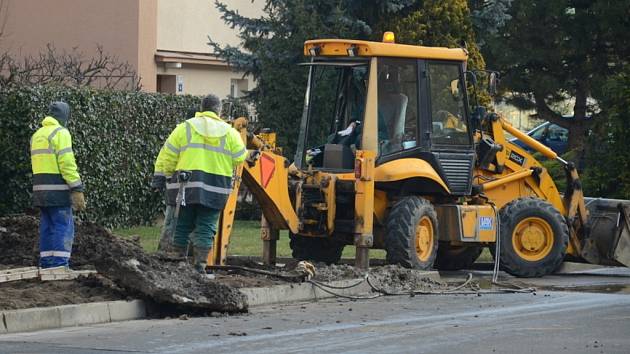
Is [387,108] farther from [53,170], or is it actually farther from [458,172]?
[53,170]

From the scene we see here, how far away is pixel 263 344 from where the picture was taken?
9859 mm

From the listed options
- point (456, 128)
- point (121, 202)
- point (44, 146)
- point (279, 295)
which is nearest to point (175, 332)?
point (279, 295)

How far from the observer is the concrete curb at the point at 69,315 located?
34.2ft

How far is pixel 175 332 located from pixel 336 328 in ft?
4.59

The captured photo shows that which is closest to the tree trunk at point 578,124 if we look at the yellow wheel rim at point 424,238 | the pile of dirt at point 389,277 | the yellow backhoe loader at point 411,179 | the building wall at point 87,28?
the building wall at point 87,28

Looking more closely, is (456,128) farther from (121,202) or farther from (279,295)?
(121,202)

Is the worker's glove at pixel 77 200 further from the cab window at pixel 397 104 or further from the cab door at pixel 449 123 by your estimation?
the cab door at pixel 449 123

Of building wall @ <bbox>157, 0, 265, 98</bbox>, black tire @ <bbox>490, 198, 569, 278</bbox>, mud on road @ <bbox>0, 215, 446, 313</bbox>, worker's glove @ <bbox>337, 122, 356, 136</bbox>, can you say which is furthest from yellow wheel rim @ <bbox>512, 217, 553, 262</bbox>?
building wall @ <bbox>157, 0, 265, 98</bbox>

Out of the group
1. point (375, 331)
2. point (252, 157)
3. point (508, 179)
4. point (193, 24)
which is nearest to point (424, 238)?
point (508, 179)

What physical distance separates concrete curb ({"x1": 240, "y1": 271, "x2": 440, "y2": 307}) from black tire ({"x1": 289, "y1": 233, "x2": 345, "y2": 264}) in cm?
291

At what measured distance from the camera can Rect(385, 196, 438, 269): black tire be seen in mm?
15434

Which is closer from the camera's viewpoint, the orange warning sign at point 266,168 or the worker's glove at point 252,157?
the worker's glove at point 252,157

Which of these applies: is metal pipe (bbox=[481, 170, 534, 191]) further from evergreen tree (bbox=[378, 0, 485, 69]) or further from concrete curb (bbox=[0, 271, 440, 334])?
evergreen tree (bbox=[378, 0, 485, 69])

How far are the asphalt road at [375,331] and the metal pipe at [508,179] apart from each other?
3751 millimetres
